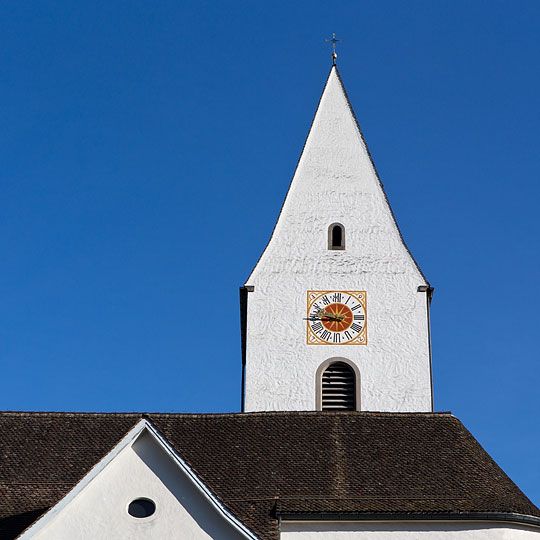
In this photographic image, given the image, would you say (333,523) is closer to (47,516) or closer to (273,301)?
(47,516)

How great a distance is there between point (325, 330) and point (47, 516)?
572 inches

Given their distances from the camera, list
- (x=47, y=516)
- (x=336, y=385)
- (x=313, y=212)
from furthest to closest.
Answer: (x=313, y=212)
(x=336, y=385)
(x=47, y=516)

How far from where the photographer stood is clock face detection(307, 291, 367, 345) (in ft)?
115

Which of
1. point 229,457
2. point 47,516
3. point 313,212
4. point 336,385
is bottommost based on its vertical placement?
point 47,516

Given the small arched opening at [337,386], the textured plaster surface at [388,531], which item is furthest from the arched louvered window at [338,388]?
the textured plaster surface at [388,531]

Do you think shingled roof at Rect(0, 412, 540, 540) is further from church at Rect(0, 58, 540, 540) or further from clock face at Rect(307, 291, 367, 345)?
clock face at Rect(307, 291, 367, 345)

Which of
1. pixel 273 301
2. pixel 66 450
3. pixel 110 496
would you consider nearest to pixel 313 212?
pixel 273 301

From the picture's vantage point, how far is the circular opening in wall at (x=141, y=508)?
2250cm

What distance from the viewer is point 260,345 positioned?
115 ft

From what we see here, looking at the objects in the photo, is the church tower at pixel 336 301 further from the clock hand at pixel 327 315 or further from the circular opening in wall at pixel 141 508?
the circular opening in wall at pixel 141 508

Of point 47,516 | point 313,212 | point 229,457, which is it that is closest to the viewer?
point 47,516

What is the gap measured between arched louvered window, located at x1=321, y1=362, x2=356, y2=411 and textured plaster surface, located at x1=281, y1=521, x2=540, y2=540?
354 inches

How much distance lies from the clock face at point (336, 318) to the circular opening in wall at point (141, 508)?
13.0 metres

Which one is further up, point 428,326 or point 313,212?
point 313,212
